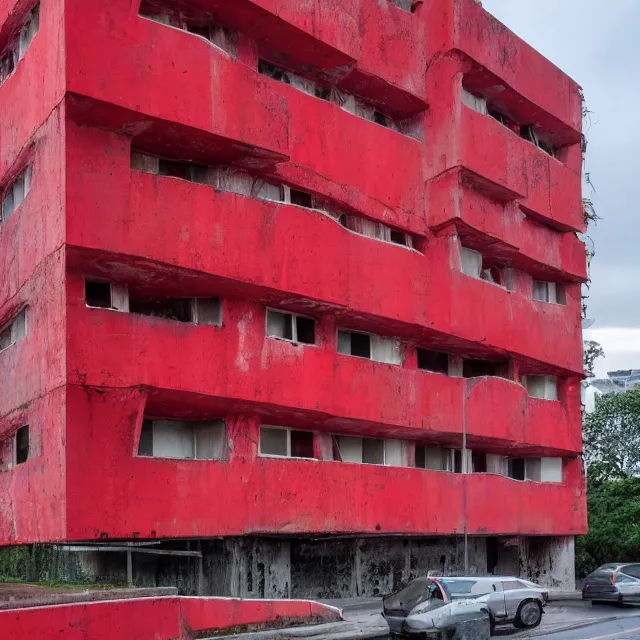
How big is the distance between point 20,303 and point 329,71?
10294 millimetres

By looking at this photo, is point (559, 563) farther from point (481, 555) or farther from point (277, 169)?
point (277, 169)

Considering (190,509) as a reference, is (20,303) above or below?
above

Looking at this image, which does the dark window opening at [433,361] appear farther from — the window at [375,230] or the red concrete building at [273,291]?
the window at [375,230]

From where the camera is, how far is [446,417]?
91.1 feet

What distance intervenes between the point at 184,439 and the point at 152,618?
6926mm

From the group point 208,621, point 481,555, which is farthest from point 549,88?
point 208,621

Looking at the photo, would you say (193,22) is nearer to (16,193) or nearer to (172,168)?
(172,168)

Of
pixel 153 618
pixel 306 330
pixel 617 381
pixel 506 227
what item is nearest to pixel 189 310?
pixel 306 330

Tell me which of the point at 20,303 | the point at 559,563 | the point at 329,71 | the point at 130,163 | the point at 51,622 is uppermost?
the point at 329,71

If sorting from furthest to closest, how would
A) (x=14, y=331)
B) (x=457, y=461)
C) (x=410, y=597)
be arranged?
(x=457, y=461) < (x=14, y=331) < (x=410, y=597)

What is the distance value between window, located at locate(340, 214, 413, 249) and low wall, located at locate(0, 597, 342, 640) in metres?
11.0

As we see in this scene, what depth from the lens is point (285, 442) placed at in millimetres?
24125


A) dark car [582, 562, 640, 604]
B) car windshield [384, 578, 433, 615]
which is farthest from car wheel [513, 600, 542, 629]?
dark car [582, 562, 640, 604]

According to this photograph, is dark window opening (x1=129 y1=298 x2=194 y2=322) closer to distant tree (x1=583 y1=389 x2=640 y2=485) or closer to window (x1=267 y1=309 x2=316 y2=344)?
window (x1=267 y1=309 x2=316 y2=344)
